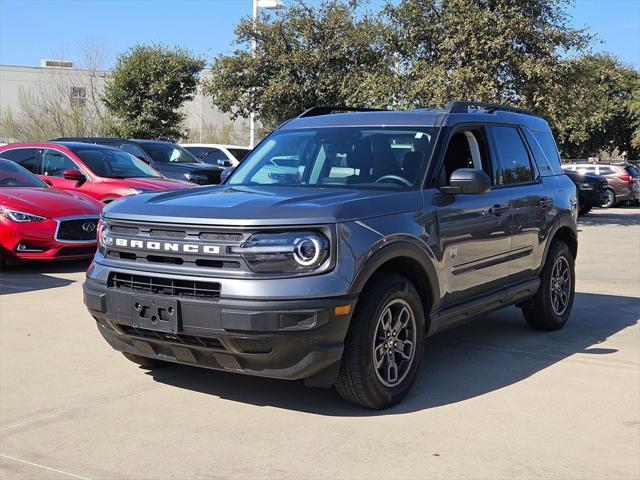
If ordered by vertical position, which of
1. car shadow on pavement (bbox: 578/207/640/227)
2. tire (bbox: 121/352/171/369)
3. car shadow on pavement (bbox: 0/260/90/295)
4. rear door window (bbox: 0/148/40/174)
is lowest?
car shadow on pavement (bbox: 578/207/640/227)

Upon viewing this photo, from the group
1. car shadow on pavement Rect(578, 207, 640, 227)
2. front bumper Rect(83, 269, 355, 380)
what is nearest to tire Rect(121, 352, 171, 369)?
front bumper Rect(83, 269, 355, 380)

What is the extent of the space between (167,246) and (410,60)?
53.1ft

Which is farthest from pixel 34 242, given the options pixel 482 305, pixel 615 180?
pixel 615 180

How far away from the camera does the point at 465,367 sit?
577 centimetres

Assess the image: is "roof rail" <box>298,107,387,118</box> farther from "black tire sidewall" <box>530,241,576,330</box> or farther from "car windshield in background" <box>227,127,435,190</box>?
"black tire sidewall" <box>530,241,576,330</box>

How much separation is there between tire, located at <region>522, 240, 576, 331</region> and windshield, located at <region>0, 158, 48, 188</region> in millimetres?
7124

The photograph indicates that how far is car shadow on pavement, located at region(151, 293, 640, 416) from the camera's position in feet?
16.3

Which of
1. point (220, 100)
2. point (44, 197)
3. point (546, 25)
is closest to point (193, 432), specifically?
point (44, 197)

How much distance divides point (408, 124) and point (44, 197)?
20.4 ft

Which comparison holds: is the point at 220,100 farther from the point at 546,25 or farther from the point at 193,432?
the point at 193,432

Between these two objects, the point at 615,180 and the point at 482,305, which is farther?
the point at 615,180

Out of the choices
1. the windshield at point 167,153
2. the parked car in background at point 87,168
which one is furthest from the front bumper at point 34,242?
the windshield at point 167,153

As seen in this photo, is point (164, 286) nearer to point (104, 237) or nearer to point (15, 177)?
point (104, 237)

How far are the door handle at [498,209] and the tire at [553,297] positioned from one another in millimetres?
1118
